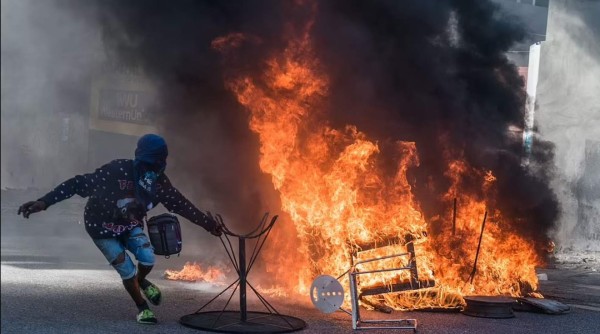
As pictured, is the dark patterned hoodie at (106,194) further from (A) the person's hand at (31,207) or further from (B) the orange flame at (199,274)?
(B) the orange flame at (199,274)

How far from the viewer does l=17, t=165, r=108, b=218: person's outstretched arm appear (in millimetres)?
6355

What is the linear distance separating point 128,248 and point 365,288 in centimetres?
253

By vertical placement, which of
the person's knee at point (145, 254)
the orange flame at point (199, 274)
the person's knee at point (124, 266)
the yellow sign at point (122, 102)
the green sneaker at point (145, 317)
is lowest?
the green sneaker at point (145, 317)

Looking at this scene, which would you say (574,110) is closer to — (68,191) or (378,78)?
(378,78)

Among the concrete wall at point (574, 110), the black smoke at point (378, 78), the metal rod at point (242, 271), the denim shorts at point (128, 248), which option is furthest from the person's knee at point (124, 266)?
the concrete wall at point (574, 110)

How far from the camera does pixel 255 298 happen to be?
341 inches

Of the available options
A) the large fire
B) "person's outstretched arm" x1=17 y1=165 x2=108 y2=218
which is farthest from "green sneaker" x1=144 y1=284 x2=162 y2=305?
the large fire

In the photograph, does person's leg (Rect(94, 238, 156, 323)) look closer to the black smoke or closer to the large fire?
the large fire

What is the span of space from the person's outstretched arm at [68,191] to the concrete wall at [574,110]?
11.9 metres

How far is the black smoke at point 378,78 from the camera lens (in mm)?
9523

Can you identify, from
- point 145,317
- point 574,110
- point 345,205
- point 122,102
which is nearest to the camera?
point 145,317

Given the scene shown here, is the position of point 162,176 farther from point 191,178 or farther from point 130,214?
point 191,178

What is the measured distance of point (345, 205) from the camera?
27.7 feet

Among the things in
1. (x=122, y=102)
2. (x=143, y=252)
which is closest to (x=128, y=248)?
(x=143, y=252)
